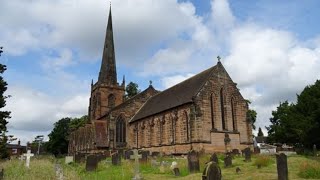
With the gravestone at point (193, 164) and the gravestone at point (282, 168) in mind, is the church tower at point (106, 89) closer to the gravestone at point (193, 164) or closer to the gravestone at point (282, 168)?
the gravestone at point (193, 164)

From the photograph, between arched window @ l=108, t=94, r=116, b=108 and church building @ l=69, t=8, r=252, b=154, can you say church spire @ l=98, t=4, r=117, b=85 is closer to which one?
A: arched window @ l=108, t=94, r=116, b=108

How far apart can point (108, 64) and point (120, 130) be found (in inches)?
578

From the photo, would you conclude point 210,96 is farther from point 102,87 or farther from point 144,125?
point 102,87

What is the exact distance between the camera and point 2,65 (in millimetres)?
25281

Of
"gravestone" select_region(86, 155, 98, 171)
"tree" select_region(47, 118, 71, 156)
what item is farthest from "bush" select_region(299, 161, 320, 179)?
"tree" select_region(47, 118, 71, 156)

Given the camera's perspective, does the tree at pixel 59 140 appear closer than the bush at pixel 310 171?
No

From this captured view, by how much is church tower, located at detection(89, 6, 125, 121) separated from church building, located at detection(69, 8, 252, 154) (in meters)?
2.40

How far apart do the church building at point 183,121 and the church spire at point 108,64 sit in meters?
6.43

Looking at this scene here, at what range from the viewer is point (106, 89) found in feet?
167

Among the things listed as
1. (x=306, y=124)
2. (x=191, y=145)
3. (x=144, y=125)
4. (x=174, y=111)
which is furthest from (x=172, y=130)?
(x=306, y=124)

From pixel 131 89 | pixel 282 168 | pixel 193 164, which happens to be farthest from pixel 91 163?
pixel 131 89

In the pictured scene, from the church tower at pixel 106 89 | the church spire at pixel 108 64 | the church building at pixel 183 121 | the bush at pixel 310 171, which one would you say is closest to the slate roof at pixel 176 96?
the church building at pixel 183 121

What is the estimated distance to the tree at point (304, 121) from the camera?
116ft

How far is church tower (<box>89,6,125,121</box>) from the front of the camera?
50.4 meters
